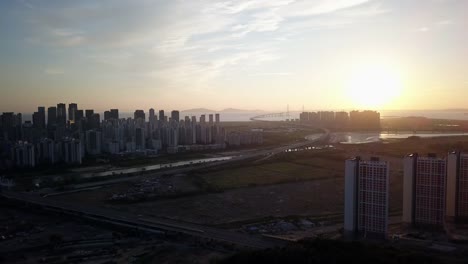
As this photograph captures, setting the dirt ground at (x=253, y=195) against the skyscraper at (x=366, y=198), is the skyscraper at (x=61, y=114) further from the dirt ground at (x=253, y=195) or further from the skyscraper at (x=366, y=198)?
the skyscraper at (x=366, y=198)

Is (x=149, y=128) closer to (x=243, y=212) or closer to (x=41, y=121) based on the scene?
(x=41, y=121)

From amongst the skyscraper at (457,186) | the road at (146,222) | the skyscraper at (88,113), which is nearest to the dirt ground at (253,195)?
the road at (146,222)

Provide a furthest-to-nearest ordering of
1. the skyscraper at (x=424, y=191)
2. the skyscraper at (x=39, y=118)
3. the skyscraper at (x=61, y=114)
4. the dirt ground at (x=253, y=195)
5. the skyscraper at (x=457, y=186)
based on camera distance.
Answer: the skyscraper at (x=61, y=114) < the skyscraper at (x=39, y=118) < the dirt ground at (x=253, y=195) < the skyscraper at (x=457, y=186) < the skyscraper at (x=424, y=191)

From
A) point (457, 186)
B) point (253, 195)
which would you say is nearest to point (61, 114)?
point (253, 195)

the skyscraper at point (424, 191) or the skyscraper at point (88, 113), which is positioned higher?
the skyscraper at point (88, 113)

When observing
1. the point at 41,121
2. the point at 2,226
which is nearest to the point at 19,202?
the point at 2,226

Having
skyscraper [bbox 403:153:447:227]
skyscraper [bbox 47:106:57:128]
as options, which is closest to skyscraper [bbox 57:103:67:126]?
skyscraper [bbox 47:106:57:128]
